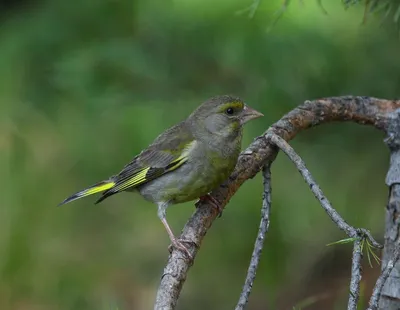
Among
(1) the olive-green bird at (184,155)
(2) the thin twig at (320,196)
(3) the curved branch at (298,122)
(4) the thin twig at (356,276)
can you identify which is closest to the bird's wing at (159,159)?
(1) the olive-green bird at (184,155)

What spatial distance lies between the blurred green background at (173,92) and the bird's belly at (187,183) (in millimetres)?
173

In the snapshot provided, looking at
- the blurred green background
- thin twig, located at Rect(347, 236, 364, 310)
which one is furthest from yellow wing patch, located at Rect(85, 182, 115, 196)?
thin twig, located at Rect(347, 236, 364, 310)

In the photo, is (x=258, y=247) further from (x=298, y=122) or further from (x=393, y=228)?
(x=298, y=122)

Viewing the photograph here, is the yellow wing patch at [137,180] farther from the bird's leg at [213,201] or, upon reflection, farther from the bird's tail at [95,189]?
the bird's leg at [213,201]

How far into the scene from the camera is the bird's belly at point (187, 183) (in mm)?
2953

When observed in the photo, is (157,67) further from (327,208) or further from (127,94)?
(327,208)

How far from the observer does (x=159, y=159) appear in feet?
10.8

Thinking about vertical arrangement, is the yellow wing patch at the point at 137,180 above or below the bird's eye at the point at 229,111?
above

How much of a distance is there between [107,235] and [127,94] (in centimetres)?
160

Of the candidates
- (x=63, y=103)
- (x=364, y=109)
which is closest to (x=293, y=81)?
(x=364, y=109)

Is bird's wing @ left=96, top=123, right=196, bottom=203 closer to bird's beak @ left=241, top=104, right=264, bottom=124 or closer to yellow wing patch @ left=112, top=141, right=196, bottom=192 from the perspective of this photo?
yellow wing patch @ left=112, top=141, right=196, bottom=192

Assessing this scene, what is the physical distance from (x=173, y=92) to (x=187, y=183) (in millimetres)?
355

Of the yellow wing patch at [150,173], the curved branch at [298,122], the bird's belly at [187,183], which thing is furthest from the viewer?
the yellow wing patch at [150,173]

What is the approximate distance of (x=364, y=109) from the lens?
8.57 ft
